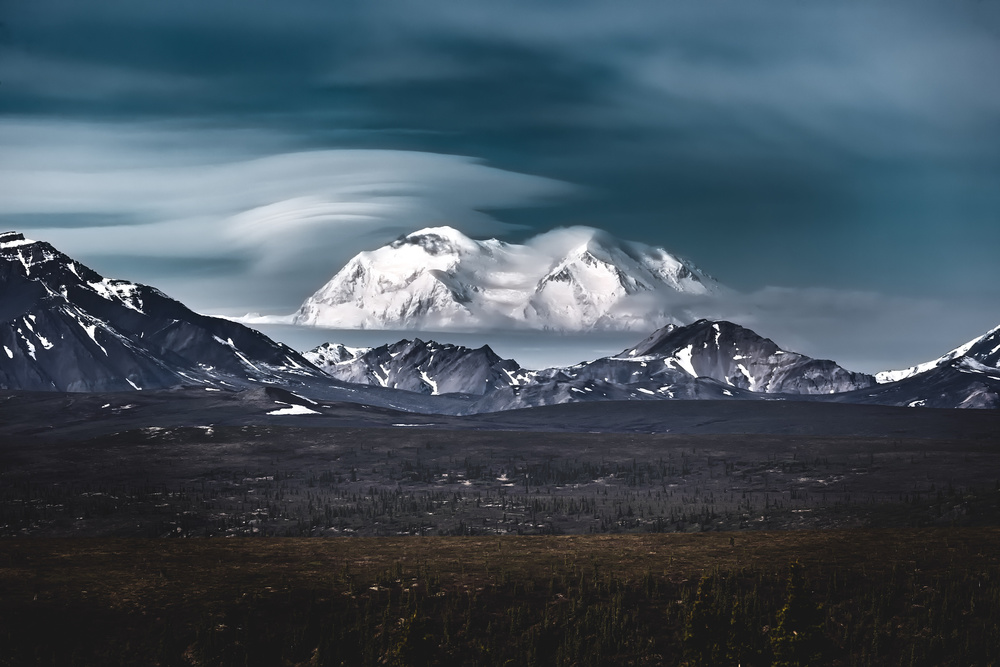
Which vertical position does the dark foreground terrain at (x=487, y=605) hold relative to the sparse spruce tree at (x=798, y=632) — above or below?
below

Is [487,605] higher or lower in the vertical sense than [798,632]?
lower

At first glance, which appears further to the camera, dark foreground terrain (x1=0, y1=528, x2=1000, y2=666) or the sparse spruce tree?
dark foreground terrain (x1=0, y1=528, x2=1000, y2=666)

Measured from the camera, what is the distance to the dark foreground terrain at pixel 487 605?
57.5 m

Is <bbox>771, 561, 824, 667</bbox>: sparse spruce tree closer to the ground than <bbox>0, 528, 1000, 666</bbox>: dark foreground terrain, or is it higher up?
higher up

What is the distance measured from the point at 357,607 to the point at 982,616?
119ft

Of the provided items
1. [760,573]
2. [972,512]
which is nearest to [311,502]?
[972,512]

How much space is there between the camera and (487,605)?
65438 mm

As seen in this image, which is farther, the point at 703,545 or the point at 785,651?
the point at 703,545

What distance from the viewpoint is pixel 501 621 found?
63594 mm

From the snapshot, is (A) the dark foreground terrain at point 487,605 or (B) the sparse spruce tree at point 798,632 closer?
(B) the sparse spruce tree at point 798,632

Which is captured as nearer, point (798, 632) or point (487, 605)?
point (798, 632)

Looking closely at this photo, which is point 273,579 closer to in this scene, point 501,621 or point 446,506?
point 501,621

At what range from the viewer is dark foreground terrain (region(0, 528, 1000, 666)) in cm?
5750

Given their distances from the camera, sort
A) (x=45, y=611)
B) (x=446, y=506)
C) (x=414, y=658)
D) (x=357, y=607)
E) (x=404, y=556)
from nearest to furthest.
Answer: (x=414, y=658) < (x=45, y=611) < (x=357, y=607) < (x=404, y=556) < (x=446, y=506)
